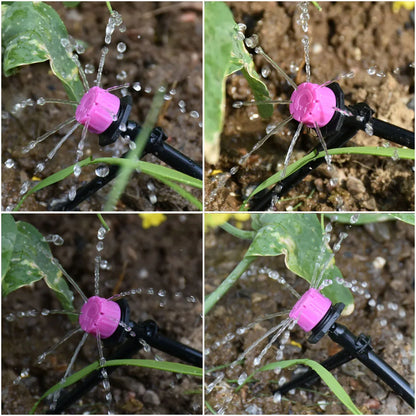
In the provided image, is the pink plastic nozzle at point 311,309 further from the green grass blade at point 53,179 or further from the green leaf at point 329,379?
the green grass blade at point 53,179

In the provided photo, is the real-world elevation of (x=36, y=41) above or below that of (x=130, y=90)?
above

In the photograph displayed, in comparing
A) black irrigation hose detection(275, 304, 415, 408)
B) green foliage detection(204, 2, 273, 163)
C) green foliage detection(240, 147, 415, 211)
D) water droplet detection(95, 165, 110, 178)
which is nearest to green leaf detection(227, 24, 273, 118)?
green foliage detection(204, 2, 273, 163)

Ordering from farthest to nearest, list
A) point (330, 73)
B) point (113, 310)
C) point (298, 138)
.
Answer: point (330, 73) → point (298, 138) → point (113, 310)

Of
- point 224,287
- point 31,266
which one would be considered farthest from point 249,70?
point 31,266

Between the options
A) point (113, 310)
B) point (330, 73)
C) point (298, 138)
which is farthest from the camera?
point (330, 73)

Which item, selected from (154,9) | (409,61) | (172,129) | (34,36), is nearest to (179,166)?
(172,129)

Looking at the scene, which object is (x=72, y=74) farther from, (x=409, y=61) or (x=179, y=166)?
(x=409, y=61)

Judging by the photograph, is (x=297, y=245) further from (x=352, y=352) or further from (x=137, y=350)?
(x=137, y=350)
